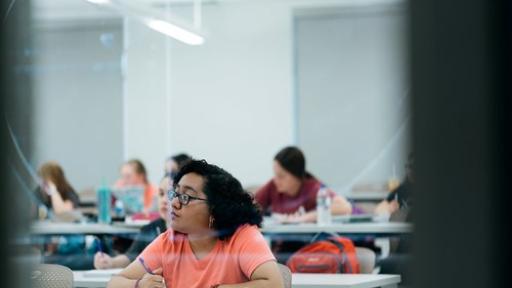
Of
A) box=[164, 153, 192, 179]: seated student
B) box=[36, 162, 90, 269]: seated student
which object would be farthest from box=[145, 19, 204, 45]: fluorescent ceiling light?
box=[36, 162, 90, 269]: seated student

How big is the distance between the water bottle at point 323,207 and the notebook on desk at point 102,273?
1.93 m

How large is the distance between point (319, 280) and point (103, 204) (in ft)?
8.50

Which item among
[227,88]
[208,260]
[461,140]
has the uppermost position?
[227,88]

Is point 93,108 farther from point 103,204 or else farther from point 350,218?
point 350,218

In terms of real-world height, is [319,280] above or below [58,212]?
below

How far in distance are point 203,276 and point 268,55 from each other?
14.2 ft

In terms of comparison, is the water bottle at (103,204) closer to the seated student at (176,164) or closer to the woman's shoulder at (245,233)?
the seated student at (176,164)

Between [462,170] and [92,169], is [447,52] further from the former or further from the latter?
[92,169]

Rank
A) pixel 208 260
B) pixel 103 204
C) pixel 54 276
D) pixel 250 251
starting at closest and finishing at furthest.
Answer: pixel 54 276 < pixel 208 260 < pixel 250 251 < pixel 103 204

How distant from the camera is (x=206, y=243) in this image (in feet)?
8.59

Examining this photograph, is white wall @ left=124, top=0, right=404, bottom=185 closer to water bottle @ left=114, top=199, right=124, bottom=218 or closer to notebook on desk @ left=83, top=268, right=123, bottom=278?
water bottle @ left=114, top=199, right=124, bottom=218

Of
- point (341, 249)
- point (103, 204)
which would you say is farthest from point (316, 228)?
point (103, 204)

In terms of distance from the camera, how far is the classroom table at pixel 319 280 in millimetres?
3076

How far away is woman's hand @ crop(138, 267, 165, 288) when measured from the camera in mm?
2637
